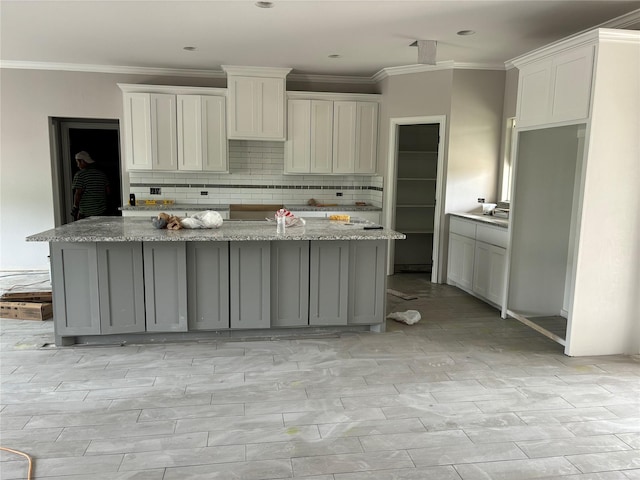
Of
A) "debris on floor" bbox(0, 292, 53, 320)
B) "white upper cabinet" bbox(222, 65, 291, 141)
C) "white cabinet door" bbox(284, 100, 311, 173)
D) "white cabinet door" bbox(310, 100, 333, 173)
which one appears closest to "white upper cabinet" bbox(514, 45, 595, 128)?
"white cabinet door" bbox(310, 100, 333, 173)

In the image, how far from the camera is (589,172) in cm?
341

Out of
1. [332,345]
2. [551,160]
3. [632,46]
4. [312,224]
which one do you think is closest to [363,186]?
[312,224]

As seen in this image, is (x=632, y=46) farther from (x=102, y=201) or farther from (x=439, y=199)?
(x=102, y=201)

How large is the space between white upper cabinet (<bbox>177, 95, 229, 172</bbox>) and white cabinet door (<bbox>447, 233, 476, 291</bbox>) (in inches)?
122

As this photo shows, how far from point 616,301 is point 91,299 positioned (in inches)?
157

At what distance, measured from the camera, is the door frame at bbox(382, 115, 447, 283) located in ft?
18.8

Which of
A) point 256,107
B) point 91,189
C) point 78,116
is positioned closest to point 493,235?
point 256,107

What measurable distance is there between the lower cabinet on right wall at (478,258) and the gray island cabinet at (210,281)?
1.38 metres

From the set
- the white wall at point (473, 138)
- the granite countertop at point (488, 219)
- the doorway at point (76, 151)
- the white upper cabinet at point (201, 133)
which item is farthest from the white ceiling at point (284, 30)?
the granite countertop at point (488, 219)

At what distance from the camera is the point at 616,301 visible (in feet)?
11.8

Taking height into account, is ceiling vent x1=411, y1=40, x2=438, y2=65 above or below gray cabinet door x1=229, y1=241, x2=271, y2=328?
above

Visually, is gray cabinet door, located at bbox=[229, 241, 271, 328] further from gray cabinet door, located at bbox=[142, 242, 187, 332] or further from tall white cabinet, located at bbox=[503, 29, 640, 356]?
tall white cabinet, located at bbox=[503, 29, 640, 356]

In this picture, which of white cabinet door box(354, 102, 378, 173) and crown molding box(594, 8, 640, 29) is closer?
crown molding box(594, 8, 640, 29)

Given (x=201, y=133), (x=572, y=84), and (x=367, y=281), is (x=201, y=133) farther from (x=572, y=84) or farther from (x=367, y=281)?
(x=572, y=84)
